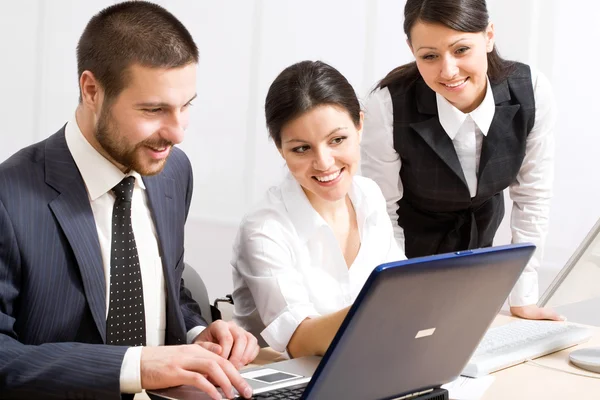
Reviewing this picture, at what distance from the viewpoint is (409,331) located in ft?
4.08

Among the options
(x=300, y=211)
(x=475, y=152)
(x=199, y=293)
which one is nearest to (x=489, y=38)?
(x=475, y=152)

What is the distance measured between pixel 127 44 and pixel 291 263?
2.03ft

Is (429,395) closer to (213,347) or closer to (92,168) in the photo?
(213,347)

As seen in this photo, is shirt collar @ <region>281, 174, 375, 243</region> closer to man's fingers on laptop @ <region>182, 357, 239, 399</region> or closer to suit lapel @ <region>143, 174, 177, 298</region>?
suit lapel @ <region>143, 174, 177, 298</region>

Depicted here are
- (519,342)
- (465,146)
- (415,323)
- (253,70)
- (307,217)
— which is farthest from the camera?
(253,70)

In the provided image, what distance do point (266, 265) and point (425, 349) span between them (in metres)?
0.58

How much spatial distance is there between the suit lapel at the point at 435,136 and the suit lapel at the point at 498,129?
0.27ft

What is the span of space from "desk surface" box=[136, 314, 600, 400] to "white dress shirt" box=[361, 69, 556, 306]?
25.3 inches

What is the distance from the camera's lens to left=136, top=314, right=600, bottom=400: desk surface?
60.8 inches

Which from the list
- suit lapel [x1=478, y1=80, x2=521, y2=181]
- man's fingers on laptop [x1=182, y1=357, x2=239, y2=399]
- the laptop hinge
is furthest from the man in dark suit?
suit lapel [x1=478, y1=80, x2=521, y2=181]

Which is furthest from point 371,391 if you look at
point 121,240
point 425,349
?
point 121,240

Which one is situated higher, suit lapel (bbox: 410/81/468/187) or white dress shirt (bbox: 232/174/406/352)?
suit lapel (bbox: 410/81/468/187)

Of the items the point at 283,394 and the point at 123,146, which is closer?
the point at 283,394

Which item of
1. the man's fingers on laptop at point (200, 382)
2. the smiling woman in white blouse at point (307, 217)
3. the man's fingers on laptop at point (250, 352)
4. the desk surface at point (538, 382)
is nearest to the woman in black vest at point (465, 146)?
the smiling woman in white blouse at point (307, 217)
